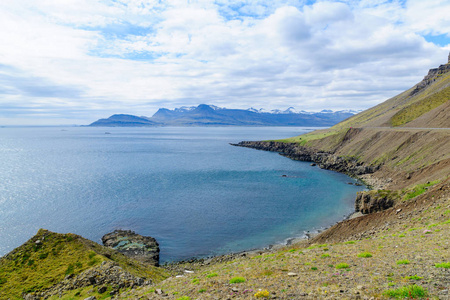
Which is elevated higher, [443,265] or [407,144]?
[407,144]

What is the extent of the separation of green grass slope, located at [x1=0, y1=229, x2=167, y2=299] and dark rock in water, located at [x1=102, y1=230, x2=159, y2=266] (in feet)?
31.9

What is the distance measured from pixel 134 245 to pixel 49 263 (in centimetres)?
1707

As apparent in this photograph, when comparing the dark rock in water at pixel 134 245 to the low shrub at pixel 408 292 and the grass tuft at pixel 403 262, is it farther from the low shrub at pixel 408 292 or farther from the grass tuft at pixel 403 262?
the low shrub at pixel 408 292

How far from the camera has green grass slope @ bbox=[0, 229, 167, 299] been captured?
29.2 meters

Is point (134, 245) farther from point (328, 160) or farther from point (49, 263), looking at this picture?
point (328, 160)

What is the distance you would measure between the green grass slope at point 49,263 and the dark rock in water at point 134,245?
382 inches

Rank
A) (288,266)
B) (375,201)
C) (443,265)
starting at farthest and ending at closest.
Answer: (375,201), (288,266), (443,265)

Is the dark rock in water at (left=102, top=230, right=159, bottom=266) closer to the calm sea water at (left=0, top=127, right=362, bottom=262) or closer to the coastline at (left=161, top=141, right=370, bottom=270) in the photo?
the calm sea water at (left=0, top=127, right=362, bottom=262)

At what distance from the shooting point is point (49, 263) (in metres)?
32.5

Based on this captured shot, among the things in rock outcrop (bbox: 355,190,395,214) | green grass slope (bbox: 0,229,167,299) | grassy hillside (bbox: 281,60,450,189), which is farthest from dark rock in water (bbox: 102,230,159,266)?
grassy hillside (bbox: 281,60,450,189)

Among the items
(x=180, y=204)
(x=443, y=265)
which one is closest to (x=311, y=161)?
(x=180, y=204)

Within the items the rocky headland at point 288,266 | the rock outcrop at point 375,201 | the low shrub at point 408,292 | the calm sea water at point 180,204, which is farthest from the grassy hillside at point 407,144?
the low shrub at point 408,292

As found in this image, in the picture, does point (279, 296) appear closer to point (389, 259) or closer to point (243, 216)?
point (389, 259)

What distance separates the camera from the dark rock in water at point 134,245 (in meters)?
44.9
